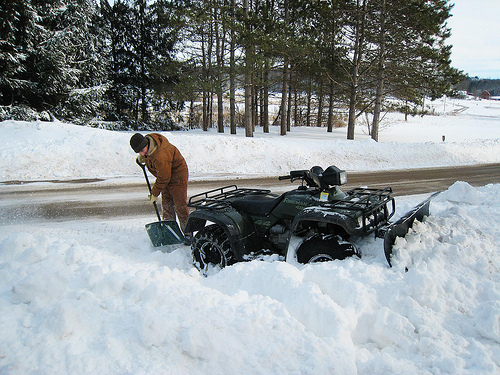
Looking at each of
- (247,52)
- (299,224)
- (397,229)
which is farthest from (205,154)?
(397,229)

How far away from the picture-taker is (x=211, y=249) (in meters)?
4.39

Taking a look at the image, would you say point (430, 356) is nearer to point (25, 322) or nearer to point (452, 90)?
point (25, 322)

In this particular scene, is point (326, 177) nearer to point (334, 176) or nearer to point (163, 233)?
point (334, 176)

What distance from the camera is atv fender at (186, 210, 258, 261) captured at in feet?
13.7

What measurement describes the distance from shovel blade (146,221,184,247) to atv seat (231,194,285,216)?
3.58ft

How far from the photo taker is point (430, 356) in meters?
2.55

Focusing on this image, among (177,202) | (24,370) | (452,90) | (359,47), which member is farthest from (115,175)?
(452,90)

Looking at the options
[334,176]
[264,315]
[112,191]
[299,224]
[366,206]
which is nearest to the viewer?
[264,315]

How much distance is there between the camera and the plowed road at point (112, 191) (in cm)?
724

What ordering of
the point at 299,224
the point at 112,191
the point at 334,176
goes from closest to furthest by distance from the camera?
the point at 334,176 → the point at 299,224 → the point at 112,191

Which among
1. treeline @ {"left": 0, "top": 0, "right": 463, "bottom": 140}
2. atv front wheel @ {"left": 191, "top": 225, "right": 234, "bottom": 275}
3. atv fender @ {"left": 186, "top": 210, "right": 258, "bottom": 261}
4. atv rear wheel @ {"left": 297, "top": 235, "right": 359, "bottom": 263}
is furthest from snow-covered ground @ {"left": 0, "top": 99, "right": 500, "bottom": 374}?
treeline @ {"left": 0, "top": 0, "right": 463, "bottom": 140}

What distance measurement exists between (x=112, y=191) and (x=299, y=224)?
667 cm

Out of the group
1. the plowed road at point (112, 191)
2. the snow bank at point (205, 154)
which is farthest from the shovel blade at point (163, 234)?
the snow bank at point (205, 154)

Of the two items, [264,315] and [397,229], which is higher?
[397,229]
